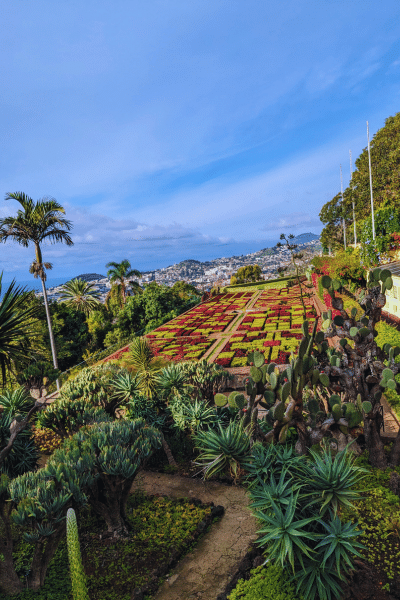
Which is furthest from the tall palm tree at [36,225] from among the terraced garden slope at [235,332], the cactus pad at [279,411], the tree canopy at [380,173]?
the tree canopy at [380,173]

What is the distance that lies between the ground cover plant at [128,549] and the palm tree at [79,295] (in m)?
37.7

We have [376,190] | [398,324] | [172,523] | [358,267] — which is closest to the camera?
[172,523]

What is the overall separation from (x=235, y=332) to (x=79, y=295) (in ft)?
85.2

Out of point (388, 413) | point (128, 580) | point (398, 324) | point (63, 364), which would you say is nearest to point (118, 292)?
point (63, 364)

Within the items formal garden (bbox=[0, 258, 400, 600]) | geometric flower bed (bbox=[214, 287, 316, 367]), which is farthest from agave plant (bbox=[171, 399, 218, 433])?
geometric flower bed (bbox=[214, 287, 316, 367])

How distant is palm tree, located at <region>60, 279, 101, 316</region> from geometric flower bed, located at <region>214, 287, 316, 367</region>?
66.7 ft

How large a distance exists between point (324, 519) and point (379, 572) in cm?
105

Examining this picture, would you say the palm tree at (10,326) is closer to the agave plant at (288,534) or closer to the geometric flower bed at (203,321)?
the agave plant at (288,534)

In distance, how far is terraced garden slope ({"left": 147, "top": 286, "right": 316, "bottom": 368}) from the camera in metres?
20.6

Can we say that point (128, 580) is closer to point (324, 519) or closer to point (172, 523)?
point (172, 523)

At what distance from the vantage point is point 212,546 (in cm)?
643

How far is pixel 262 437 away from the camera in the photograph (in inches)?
300

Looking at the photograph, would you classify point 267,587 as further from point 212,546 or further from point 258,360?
point 258,360

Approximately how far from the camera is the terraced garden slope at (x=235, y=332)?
810 inches
